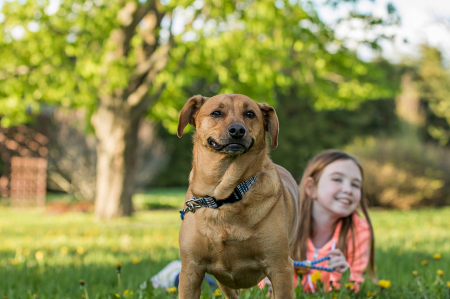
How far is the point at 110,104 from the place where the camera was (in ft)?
33.0

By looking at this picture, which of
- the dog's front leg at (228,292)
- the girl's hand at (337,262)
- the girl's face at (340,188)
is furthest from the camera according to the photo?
the girl's face at (340,188)

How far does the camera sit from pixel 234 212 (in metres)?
2.14

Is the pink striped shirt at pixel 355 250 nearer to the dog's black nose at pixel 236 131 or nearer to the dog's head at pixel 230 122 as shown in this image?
the dog's head at pixel 230 122

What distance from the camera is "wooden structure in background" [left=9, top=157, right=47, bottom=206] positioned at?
1612 cm

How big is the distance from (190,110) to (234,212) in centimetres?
64

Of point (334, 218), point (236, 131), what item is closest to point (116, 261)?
point (334, 218)

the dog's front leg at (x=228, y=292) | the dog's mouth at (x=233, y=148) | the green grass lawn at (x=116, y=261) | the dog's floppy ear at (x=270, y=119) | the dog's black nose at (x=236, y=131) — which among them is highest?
→ the dog's floppy ear at (x=270, y=119)

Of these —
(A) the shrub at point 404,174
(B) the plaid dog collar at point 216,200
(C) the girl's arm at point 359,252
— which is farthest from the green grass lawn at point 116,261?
(A) the shrub at point 404,174

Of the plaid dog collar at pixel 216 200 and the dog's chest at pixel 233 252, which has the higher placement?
the plaid dog collar at pixel 216 200

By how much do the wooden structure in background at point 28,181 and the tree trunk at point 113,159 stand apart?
6888 mm

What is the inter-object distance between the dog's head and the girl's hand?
130cm

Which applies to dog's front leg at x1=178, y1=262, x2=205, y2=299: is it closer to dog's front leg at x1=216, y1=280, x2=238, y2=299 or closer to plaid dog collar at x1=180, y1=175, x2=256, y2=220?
plaid dog collar at x1=180, y1=175, x2=256, y2=220

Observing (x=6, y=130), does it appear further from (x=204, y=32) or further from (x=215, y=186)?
(x=215, y=186)

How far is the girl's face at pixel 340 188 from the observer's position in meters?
3.50
